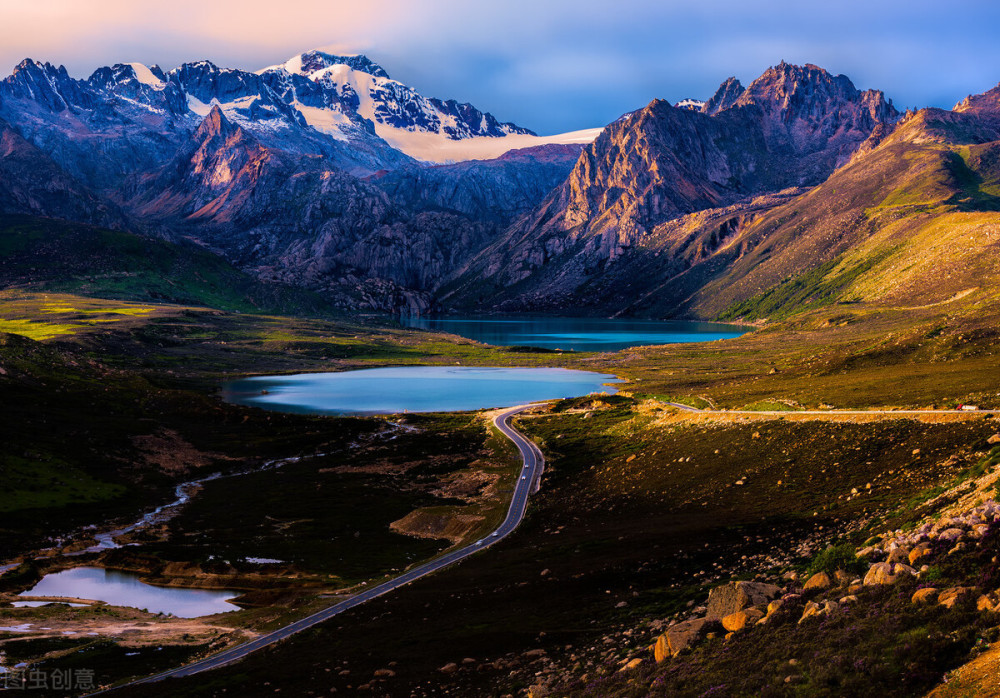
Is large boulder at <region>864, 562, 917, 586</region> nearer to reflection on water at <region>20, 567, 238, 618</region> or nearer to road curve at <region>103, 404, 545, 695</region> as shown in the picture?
road curve at <region>103, 404, 545, 695</region>

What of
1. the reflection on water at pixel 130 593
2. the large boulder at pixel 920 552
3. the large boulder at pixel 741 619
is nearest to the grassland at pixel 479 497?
the reflection on water at pixel 130 593

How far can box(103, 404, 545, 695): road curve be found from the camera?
44.6 meters

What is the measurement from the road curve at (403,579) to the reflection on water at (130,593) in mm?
11244

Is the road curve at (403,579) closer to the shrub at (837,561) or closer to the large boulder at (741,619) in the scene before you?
the large boulder at (741,619)

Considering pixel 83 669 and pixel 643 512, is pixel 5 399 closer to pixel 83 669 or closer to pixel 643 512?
pixel 83 669

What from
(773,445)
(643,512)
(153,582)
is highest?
(773,445)

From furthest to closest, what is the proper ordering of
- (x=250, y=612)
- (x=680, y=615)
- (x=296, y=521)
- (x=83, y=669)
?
(x=296, y=521)
(x=250, y=612)
(x=83, y=669)
(x=680, y=615)

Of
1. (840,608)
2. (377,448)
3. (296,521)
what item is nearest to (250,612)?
(296,521)

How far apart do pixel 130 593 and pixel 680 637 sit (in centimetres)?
5131

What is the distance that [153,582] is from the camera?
220 feet

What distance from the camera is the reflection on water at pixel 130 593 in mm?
60688

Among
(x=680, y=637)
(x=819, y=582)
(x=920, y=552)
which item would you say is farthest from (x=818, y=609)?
(x=680, y=637)

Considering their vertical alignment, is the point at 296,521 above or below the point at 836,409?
below

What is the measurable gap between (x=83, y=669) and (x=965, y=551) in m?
46.3
